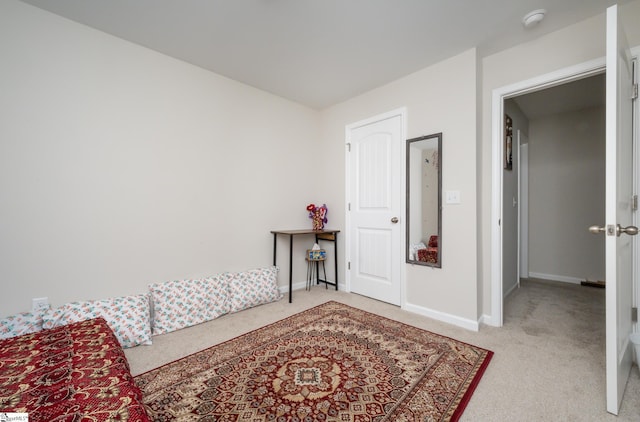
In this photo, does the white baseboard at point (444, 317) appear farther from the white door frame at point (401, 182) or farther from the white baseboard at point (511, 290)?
the white baseboard at point (511, 290)

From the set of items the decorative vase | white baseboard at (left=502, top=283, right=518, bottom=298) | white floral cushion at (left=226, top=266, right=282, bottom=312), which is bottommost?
white baseboard at (left=502, top=283, right=518, bottom=298)

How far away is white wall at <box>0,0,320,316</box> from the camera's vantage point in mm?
1880

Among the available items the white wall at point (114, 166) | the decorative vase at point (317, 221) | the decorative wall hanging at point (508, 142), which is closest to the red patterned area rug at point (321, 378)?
the white wall at point (114, 166)

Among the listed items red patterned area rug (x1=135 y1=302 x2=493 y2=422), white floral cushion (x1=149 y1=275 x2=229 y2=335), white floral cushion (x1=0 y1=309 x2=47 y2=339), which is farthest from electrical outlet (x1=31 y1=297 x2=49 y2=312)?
red patterned area rug (x1=135 y1=302 x2=493 y2=422)

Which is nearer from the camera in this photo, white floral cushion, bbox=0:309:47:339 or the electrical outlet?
white floral cushion, bbox=0:309:47:339

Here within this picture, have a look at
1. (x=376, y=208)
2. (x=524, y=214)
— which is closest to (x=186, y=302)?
(x=376, y=208)

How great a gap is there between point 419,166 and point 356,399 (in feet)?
7.11

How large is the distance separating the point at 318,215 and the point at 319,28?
2167mm

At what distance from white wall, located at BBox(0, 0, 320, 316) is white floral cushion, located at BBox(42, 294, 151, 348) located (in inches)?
4.5

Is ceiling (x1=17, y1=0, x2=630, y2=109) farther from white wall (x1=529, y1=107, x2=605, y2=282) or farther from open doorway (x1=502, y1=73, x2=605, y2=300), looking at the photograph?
white wall (x1=529, y1=107, x2=605, y2=282)

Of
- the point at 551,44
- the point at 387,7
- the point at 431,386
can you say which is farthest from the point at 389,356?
the point at 551,44

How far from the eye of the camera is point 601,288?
11.8 ft

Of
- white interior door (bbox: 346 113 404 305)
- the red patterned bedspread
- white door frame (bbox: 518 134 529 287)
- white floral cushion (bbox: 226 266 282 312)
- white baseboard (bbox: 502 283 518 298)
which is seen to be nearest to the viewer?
the red patterned bedspread

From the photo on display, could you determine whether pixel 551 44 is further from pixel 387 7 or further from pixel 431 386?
pixel 431 386
